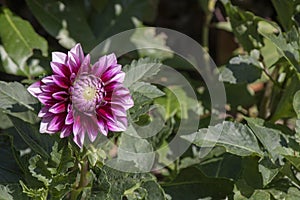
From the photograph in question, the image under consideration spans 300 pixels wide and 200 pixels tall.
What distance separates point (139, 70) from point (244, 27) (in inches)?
15.7

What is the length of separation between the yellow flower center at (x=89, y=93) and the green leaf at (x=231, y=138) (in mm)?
250

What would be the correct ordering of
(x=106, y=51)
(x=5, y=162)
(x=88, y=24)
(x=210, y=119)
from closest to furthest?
1. (x=5, y=162)
2. (x=210, y=119)
3. (x=106, y=51)
4. (x=88, y=24)

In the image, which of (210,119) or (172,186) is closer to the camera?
(172,186)

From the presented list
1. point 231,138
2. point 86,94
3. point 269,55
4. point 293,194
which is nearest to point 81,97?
point 86,94

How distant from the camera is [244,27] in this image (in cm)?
158

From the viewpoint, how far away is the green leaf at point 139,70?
50.4 inches

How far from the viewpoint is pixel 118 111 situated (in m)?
1.12

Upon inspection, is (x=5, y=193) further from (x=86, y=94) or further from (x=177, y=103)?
(x=177, y=103)

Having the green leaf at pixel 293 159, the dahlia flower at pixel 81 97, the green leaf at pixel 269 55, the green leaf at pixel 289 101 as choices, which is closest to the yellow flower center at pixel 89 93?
the dahlia flower at pixel 81 97

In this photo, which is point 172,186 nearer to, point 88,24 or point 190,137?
point 190,137

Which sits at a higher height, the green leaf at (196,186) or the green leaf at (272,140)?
the green leaf at (272,140)

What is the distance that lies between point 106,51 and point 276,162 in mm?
649

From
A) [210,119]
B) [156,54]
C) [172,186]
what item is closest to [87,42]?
[156,54]

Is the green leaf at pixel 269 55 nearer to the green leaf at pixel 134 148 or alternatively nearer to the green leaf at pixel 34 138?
the green leaf at pixel 134 148
